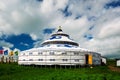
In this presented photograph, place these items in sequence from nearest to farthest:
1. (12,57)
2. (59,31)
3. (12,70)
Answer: (12,70)
(59,31)
(12,57)

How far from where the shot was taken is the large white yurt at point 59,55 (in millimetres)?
85625

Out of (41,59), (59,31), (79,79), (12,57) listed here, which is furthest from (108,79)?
(12,57)

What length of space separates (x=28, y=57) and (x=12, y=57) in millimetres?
33817

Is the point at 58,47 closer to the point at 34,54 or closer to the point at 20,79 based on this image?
the point at 34,54

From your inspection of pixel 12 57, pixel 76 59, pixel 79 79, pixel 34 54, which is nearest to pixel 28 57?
pixel 34 54

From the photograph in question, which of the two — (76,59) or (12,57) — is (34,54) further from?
(12,57)

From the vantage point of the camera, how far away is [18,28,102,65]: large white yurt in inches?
3371

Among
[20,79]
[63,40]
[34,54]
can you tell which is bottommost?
[20,79]

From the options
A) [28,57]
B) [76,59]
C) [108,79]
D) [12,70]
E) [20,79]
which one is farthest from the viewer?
[28,57]

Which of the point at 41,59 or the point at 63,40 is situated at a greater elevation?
the point at 63,40

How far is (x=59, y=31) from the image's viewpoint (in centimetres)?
10394

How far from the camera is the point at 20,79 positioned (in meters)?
56.0

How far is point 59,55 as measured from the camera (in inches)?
3371

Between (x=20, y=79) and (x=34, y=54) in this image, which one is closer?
(x=20, y=79)
